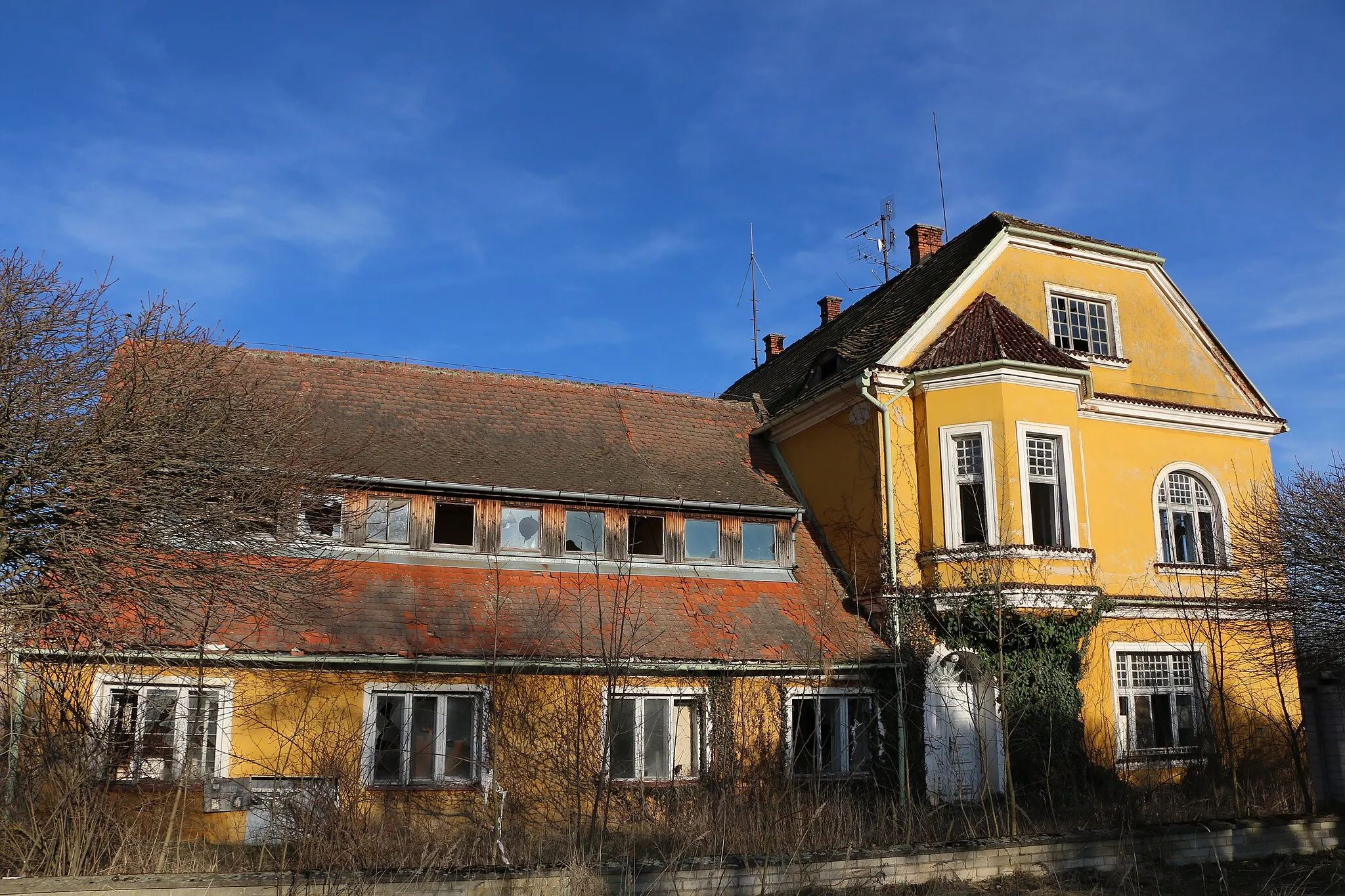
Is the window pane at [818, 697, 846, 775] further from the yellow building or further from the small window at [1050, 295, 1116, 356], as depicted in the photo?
the small window at [1050, 295, 1116, 356]

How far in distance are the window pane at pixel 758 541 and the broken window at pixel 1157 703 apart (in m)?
6.37

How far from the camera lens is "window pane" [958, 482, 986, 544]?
719 inches

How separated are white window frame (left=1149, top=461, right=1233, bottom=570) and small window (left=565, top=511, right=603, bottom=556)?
33.6ft

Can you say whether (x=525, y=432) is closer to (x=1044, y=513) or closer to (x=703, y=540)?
(x=703, y=540)

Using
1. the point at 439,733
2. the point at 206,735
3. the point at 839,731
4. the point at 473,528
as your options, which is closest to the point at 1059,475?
the point at 839,731

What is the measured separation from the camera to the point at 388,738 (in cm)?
1474

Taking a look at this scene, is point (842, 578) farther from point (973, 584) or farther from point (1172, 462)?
point (1172, 462)

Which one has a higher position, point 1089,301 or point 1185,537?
point 1089,301

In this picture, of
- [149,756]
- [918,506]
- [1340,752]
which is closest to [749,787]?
[918,506]

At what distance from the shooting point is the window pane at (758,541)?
19.0 m

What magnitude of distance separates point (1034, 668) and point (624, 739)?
22.2ft

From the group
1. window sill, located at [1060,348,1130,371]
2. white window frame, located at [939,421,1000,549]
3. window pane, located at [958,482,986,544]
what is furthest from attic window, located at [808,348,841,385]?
window sill, located at [1060,348,1130,371]

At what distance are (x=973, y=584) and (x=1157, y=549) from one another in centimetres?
467

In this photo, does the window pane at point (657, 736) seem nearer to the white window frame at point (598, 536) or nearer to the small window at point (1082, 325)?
the white window frame at point (598, 536)
